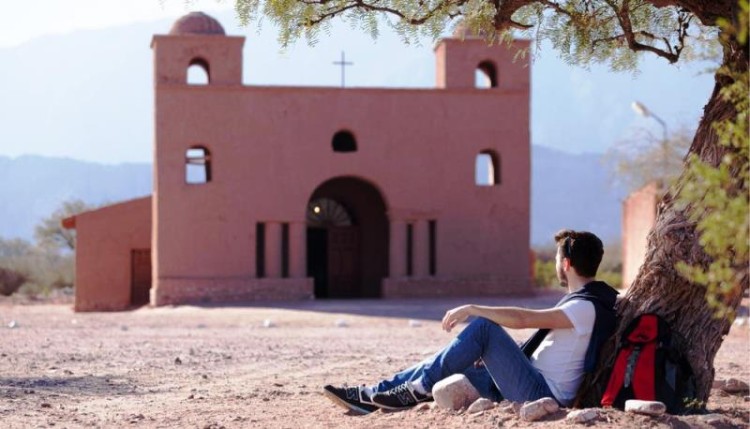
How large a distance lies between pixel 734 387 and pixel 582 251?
9.17 ft

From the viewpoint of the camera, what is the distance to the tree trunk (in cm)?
740

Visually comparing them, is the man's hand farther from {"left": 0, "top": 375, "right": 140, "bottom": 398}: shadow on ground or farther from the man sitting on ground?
{"left": 0, "top": 375, "right": 140, "bottom": 398}: shadow on ground

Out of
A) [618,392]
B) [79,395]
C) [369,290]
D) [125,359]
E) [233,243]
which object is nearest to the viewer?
[618,392]

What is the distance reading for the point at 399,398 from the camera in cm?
763

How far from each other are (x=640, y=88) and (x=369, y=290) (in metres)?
146

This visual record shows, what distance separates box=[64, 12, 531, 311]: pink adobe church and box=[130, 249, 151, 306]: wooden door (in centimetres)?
314

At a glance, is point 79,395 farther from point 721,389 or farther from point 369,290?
point 369,290

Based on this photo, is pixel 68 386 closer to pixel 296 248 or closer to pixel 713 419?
pixel 713 419

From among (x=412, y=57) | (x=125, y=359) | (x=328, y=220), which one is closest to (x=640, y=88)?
(x=412, y=57)

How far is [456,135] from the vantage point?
3153 cm

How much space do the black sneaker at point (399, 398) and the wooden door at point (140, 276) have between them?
2739cm

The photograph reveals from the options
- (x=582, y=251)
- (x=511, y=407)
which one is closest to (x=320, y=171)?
(x=582, y=251)

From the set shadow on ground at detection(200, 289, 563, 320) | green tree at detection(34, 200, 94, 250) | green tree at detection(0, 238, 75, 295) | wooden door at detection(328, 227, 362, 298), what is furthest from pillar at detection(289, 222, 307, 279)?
green tree at detection(34, 200, 94, 250)

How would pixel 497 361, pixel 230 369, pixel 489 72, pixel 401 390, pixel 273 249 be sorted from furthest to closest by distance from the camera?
pixel 489 72
pixel 273 249
pixel 230 369
pixel 401 390
pixel 497 361
